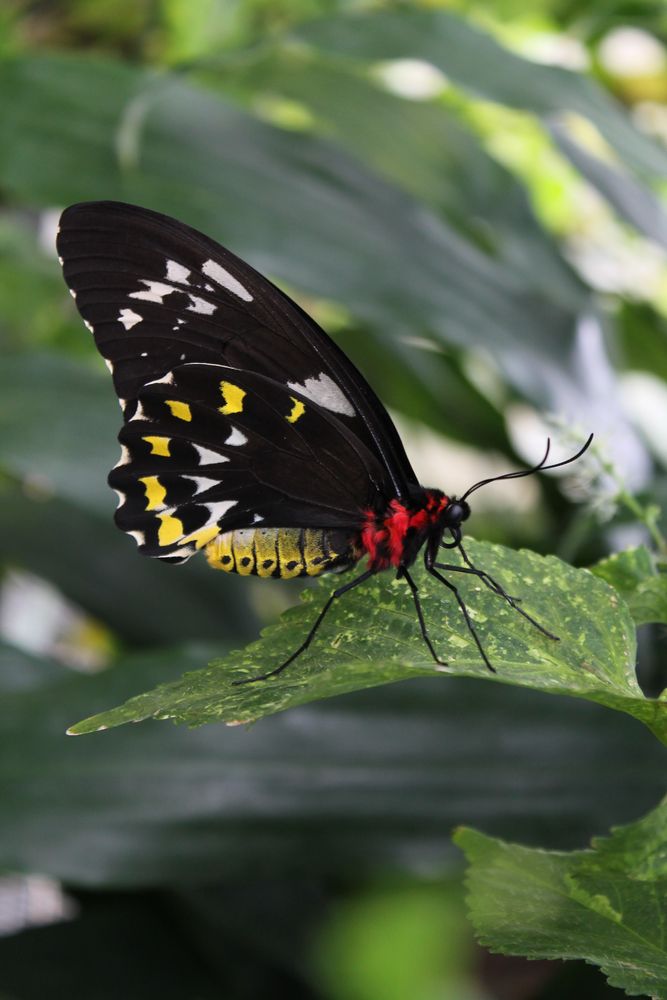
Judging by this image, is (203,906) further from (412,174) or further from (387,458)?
(412,174)

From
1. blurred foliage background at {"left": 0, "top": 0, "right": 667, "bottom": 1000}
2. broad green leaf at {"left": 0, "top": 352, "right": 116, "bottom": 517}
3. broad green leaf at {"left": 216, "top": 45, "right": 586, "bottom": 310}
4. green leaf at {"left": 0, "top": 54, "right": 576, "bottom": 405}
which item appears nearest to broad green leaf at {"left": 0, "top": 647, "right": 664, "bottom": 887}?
blurred foliage background at {"left": 0, "top": 0, "right": 667, "bottom": 1000}

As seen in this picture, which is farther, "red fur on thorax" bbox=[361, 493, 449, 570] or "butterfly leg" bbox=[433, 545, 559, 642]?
"red fur on thorax" bbox=[361, 493, 449, 570]

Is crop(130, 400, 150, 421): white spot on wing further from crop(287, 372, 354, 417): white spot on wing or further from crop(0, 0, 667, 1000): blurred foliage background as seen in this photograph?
crop(0, 0, 667, 1000): blurred foliage background

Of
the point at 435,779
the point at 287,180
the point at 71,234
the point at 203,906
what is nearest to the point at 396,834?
the point at 435,779

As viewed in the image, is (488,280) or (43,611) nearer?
(488,280)

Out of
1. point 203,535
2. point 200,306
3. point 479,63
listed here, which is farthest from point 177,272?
point 479,63

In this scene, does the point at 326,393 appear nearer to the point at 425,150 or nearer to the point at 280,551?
the point at 280,551
